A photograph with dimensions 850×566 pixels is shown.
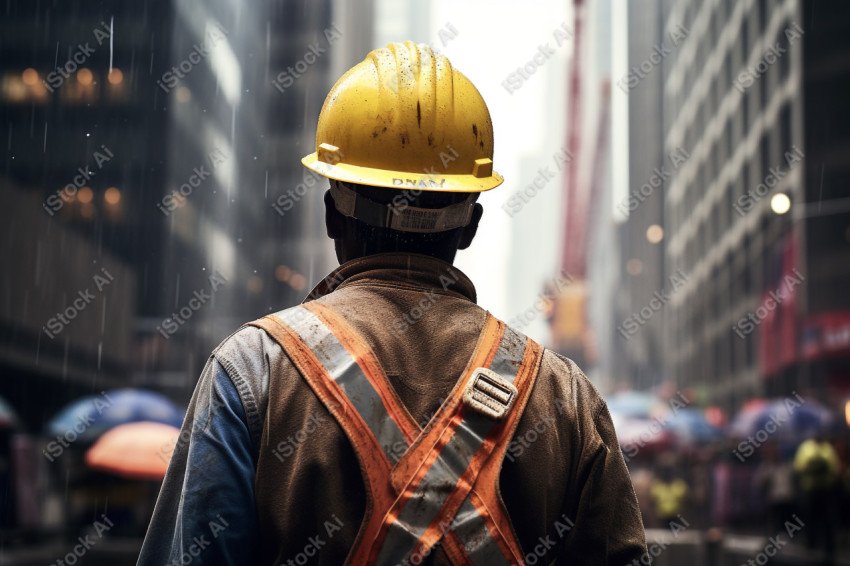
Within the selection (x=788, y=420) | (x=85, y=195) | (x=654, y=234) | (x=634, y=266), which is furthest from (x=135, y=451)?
(x=634, y=266)

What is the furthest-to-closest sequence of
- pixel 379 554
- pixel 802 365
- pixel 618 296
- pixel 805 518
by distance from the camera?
pixel 618 296 → pixel 802 365 → pixel 805 518 → pixel 379 554

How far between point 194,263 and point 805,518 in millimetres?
36091

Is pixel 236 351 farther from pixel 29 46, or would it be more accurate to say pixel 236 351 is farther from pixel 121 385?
pixel 29 46

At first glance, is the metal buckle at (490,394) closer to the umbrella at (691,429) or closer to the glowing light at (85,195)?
the umbrella at (691,429)

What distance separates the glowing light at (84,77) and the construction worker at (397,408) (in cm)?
3909

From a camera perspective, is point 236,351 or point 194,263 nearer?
point 236,351

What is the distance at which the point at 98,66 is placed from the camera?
42.1 m

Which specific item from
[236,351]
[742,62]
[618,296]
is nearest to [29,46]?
[742,62]

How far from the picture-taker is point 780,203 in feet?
103

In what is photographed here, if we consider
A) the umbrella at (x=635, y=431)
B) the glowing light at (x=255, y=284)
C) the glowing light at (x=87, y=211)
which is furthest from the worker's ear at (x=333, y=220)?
the glowing light at (x=255, y=284)

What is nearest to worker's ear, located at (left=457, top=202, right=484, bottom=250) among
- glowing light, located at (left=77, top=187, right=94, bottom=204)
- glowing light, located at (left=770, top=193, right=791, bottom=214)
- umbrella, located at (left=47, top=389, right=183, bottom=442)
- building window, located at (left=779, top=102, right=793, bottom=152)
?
umbrella, located at (left=47, top=389, right=183, bottom=442)

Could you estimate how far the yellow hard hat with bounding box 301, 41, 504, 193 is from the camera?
258cm

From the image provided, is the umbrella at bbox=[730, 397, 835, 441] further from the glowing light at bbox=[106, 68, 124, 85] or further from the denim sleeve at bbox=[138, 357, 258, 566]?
the glowing light at bbox=[106, 68, 124, 85]

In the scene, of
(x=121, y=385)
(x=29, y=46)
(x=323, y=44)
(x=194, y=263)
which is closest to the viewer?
(x=121, y=385)
